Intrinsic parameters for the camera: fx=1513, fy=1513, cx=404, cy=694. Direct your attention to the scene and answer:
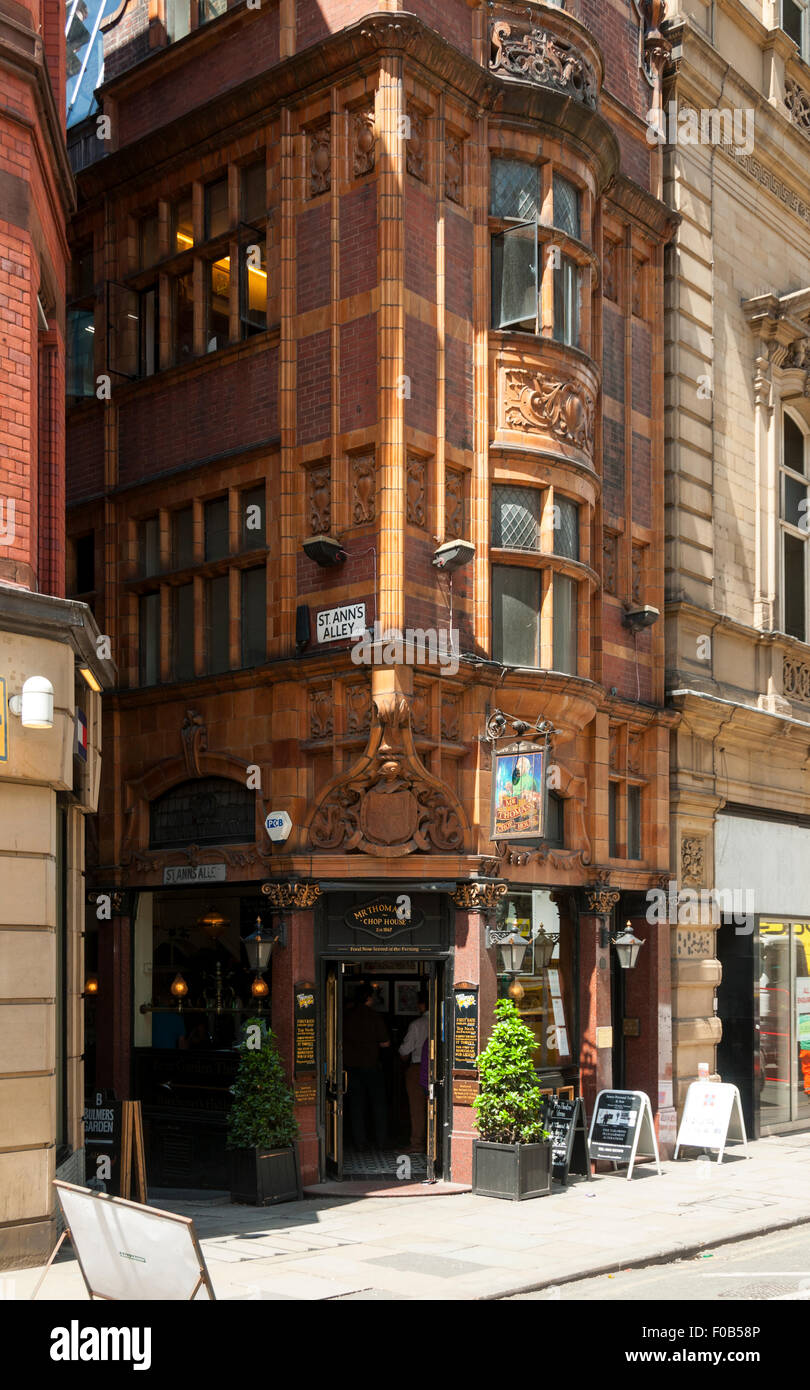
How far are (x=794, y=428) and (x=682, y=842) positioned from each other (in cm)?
905

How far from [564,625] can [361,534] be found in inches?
131

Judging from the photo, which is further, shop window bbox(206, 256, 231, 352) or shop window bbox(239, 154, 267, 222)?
shop window bbox(206, 256, 231, 352)

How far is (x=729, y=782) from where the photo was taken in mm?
24375

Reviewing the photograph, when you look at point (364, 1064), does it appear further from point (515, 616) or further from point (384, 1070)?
point (515, 616)

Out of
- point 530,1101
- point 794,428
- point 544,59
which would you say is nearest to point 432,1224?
point 530,1101

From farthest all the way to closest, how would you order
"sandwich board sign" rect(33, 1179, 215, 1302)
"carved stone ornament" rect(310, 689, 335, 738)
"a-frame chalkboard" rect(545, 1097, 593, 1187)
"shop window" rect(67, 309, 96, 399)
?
"shop window" rect(67, 309, 96, 399)
"carved stone ornament" rect(310, 689, 335, 738)
"a-frame chalkboard" rect(545, 1097, 593, 1187)
"sandwich board sign" rect(33, 1179, 215, 1302)

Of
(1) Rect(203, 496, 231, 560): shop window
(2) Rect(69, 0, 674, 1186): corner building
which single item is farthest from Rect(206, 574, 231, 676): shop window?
(1) Rect(203, 496, 231, 560): shop window

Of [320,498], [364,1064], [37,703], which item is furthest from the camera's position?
[364,1064]

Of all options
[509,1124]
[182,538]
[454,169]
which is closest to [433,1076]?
[509,1124]

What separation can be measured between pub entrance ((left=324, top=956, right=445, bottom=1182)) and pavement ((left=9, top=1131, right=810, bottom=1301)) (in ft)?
3.70

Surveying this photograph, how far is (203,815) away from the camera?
20281 millimetres

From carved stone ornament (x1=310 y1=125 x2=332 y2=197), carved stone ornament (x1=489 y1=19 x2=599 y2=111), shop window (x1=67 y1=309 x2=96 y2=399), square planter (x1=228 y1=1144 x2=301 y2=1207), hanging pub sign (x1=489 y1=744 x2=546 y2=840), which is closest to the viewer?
square planter (x1=228 y1=1144 x2=301 y2=1207)

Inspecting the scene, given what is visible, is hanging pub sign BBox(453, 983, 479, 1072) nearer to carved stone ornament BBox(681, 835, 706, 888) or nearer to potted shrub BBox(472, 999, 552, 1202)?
potted shrub BBox(472, 999, 552, 1202)

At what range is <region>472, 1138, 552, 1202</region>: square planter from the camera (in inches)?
Result: 675
